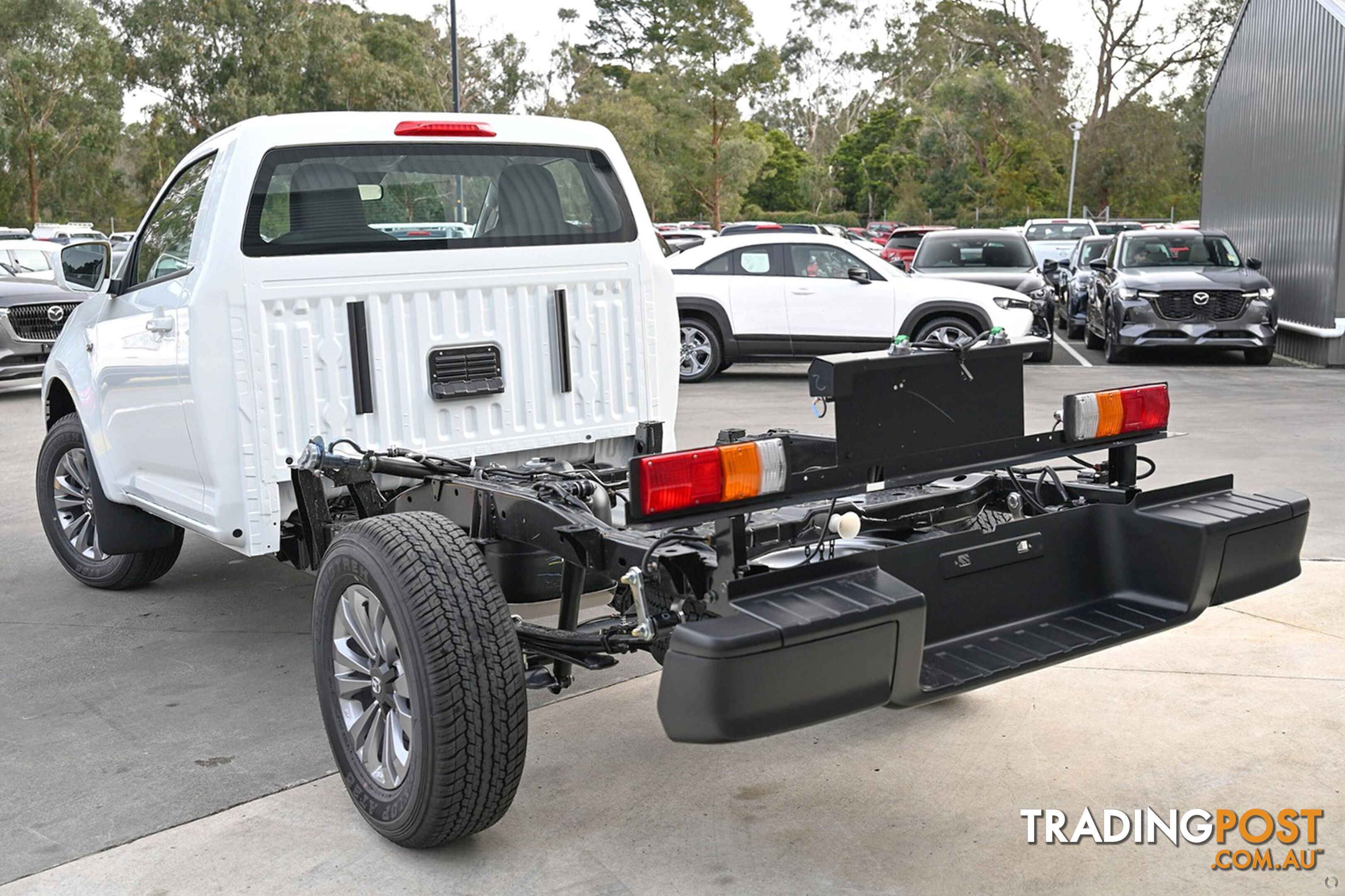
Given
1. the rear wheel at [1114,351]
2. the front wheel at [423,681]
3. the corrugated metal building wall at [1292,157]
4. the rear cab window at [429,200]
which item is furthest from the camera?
the corrugated metal building wall at [1292,157]

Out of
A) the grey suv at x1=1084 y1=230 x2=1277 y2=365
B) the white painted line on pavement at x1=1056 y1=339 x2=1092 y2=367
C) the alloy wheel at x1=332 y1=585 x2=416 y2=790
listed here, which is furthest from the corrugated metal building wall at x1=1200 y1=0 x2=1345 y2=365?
the alloy wheel at x1=332 y1=585 x2=416 y2=790

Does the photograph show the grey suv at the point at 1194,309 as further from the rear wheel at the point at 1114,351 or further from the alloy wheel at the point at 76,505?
the alloy wheel at the point at 76,505

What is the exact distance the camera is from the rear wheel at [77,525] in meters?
6.23

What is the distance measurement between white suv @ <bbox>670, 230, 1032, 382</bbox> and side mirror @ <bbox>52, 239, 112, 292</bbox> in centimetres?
893

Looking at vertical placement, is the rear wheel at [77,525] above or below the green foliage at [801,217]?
below

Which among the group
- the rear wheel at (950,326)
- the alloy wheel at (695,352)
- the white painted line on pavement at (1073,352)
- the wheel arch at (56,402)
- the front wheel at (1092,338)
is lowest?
the white painted line on pavement at (1073,352)

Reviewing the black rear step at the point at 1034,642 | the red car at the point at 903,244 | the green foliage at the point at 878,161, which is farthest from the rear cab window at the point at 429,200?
the green foliage at the point at 878,161

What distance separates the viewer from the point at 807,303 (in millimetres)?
14445

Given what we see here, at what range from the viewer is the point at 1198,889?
332cm

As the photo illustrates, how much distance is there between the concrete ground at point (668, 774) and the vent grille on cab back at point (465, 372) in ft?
3.88

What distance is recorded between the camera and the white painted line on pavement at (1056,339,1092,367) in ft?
52.7

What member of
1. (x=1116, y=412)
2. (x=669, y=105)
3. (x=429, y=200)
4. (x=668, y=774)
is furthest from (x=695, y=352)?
(x=669, y=105)

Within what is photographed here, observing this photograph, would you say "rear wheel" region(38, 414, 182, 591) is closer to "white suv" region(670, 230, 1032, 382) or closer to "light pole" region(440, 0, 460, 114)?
"white suv" region(670, 230, 1032, 382)

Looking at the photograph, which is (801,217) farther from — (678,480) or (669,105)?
(678,480)
